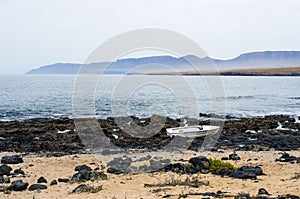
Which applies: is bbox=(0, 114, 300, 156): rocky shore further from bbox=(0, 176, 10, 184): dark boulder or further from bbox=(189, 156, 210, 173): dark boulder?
bbox=(0, 176, 10, 184): dark boulder

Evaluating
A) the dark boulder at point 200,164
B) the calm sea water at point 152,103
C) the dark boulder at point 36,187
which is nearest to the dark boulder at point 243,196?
the dark boulder at point 200,164

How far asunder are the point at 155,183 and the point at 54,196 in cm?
344

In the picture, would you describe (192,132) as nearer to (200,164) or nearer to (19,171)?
(200,164)

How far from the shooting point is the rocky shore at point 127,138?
23766mm

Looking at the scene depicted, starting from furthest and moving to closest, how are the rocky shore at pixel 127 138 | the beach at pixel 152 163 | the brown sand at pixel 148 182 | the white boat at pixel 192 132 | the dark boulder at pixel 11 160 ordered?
the white boat at pixel 192 132 → the rocky shore at pixel 127 138 → the dark boulder at pixel 11 160 → the beach at pixel 152 163 → the brown sand at pixel 148 182

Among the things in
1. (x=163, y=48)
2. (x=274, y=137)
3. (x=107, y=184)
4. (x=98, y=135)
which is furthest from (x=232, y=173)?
(x=98, y=135)

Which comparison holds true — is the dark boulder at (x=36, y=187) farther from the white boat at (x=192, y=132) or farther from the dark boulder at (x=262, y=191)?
the white boat at (x=192, y=132)

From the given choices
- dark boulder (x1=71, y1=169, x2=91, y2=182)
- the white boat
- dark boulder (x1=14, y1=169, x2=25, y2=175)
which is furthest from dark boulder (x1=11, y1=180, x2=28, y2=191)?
the white boat

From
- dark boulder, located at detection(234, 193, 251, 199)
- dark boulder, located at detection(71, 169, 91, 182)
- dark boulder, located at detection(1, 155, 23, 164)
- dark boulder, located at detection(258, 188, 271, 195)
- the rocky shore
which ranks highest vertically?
dark boulder, located at detection(234, 193, 251, 199)

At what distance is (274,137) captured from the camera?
27.3 metres

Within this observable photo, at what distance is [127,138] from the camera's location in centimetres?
2767

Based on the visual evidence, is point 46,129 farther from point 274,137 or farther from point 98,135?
point 274,137

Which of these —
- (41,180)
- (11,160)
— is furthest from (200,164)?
(11,160)

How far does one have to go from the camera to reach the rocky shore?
23.8 meters
